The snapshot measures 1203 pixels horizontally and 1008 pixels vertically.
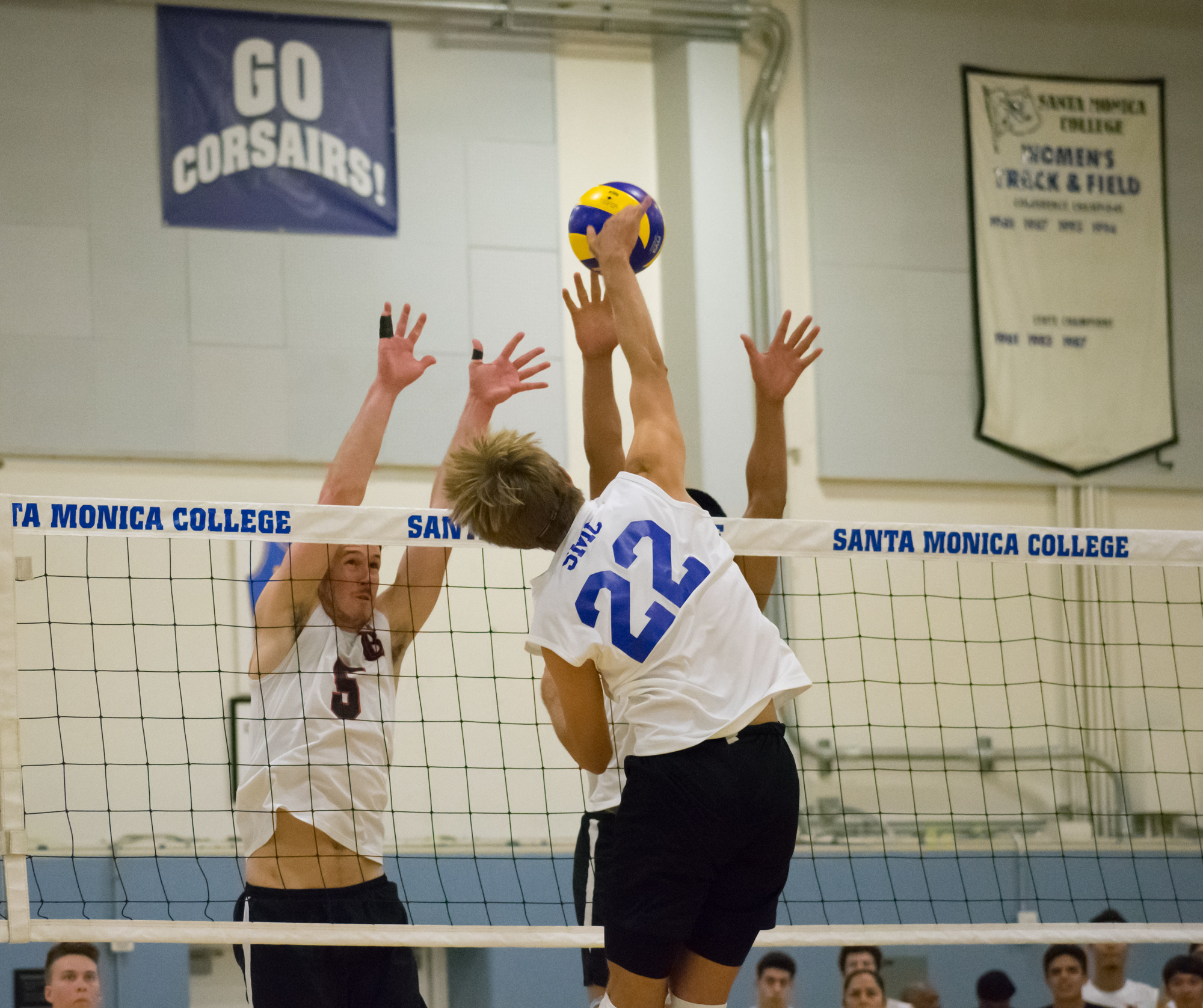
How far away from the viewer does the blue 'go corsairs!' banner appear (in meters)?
8.98

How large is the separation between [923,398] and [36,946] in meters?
6.91

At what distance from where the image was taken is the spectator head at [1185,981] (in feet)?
23.5

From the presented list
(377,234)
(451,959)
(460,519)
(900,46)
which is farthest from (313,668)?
(900,46)

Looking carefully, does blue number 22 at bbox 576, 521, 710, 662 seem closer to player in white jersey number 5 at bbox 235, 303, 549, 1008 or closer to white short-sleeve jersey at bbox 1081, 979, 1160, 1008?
player in white jersey number 5 at bbox 235, 303, 549, 1008

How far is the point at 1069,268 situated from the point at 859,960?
5.75m

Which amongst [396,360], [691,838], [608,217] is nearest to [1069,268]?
[608,217]

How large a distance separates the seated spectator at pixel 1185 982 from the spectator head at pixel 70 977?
574 cm

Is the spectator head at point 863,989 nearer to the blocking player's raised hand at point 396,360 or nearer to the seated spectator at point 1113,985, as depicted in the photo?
the seated spectator at point 1113,985

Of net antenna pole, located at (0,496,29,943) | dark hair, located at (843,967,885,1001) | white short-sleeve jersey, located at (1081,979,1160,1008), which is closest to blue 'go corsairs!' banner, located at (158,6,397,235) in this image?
net antenna pole, located at (0,496,29,943)

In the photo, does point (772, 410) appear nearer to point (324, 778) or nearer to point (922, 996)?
point (324, 778)

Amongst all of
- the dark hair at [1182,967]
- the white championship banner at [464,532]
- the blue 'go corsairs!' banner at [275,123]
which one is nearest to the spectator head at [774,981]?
the dark hair at [1182,967]

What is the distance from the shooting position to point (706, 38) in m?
9.73

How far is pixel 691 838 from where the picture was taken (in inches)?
115

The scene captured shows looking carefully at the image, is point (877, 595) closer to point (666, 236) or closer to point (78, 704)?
point (666, 236)
